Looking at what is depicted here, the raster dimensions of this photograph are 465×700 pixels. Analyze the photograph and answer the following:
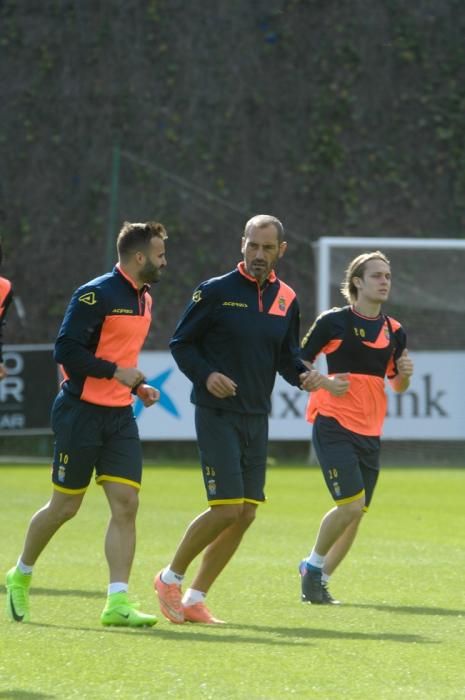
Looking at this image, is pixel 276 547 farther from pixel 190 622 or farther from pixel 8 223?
pixel 8 223

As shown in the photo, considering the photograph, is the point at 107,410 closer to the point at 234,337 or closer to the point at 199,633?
the point at 234,337

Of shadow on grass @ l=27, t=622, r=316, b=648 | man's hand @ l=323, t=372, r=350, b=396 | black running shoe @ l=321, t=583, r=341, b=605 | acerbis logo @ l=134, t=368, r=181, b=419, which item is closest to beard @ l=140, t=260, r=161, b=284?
man's hand @ l=323, t=372, r=350, b=396

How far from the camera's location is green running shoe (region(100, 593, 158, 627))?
750cm

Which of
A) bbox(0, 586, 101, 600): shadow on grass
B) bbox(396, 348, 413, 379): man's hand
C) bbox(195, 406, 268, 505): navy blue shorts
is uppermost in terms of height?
bbox(396, 348, 413, 379): man's hand

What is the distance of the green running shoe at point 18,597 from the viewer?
7.70 meters

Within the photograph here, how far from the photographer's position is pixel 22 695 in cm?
566

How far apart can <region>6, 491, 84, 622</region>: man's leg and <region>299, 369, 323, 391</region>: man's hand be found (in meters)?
1.23

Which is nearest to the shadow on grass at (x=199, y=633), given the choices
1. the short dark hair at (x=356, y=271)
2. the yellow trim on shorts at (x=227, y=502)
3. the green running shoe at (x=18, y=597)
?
the green running shoe at (x=18, y=597)

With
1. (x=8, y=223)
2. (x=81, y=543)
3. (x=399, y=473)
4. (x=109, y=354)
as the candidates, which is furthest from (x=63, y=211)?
(x=109, y=354)

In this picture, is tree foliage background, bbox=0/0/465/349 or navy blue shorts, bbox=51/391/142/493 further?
tree foliage background, bbox=0/0/465/349

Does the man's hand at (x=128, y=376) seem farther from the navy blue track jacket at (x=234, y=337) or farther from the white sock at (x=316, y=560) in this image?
the white sock at (x=316, y=560)

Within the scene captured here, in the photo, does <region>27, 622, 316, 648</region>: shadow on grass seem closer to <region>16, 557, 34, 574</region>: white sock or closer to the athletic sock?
the athletic sock

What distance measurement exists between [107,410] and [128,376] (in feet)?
1.35

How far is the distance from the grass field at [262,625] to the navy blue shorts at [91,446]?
2.27 ft
